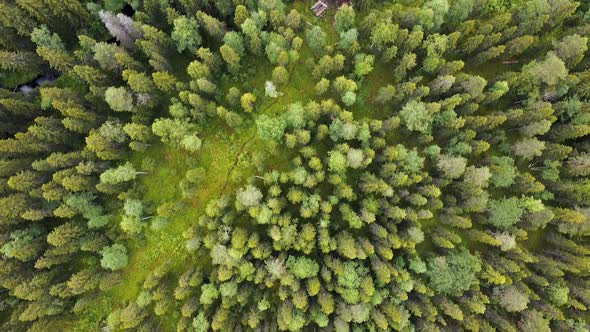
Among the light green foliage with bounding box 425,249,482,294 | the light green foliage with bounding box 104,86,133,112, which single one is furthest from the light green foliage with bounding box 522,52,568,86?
the light green foliage with bounding box 104,86,133,112

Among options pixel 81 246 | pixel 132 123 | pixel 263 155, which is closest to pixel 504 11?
pixel 263 155

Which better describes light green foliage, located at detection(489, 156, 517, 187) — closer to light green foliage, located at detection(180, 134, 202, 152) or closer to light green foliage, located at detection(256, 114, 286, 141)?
light green foliage, located at detection(256, 114, 286, 141)

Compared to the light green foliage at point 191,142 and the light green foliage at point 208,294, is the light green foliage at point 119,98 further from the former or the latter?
the light green foliage at point 208,294

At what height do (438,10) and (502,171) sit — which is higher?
(438,10)

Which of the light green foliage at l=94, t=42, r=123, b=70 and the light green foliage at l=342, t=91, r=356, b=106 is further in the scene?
the light green foliage at l=342, t=91, r=356, b=106

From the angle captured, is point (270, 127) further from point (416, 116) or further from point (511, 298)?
point (511, 298)

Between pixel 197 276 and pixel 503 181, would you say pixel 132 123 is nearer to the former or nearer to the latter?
pixel 197 276

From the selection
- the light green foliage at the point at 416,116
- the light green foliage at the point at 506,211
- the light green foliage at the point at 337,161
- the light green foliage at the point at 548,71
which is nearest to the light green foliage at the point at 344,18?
the light green foliage at the point at 416,116

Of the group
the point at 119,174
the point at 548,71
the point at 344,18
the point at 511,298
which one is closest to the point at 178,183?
the point at 119,174
